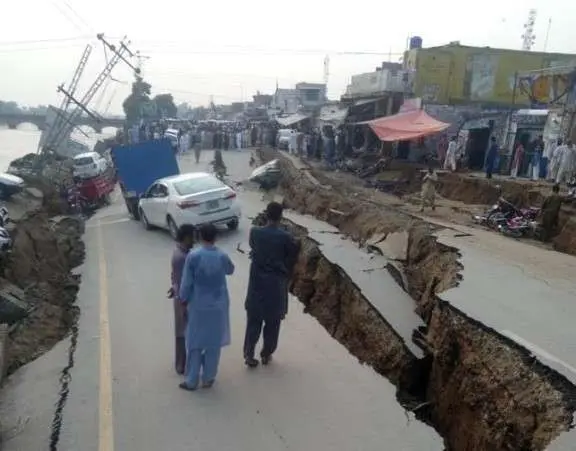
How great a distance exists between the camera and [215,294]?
4883 millimetres

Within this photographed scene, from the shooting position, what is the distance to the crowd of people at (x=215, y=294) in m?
4.83

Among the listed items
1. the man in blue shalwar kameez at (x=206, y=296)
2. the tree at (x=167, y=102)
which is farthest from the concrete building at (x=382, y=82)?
the tree at (x=167, y=102)

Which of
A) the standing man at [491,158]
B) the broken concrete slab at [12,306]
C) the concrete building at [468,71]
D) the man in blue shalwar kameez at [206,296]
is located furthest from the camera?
the concrete building at [468,71]

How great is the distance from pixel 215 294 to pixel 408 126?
18916 millimetres

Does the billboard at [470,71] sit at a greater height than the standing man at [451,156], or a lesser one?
greater

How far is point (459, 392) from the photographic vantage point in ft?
18.1

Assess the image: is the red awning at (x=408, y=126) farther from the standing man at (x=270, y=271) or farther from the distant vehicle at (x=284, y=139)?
the distant vehicle at (x=284, y=139)

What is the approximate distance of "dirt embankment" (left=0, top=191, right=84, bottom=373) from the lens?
21.9 feet

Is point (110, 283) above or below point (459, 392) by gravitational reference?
below

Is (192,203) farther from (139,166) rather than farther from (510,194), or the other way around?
(510,194)

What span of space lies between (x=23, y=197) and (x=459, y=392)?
1717cm

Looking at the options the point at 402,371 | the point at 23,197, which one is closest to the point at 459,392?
the point at 402,371

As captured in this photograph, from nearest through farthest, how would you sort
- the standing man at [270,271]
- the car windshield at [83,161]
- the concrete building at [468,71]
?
the standing man at [270,271]
the car windshield at [83,161]
the concrete building at [468,71]

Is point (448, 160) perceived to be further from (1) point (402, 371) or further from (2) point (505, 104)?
(1) point (402, 371)
